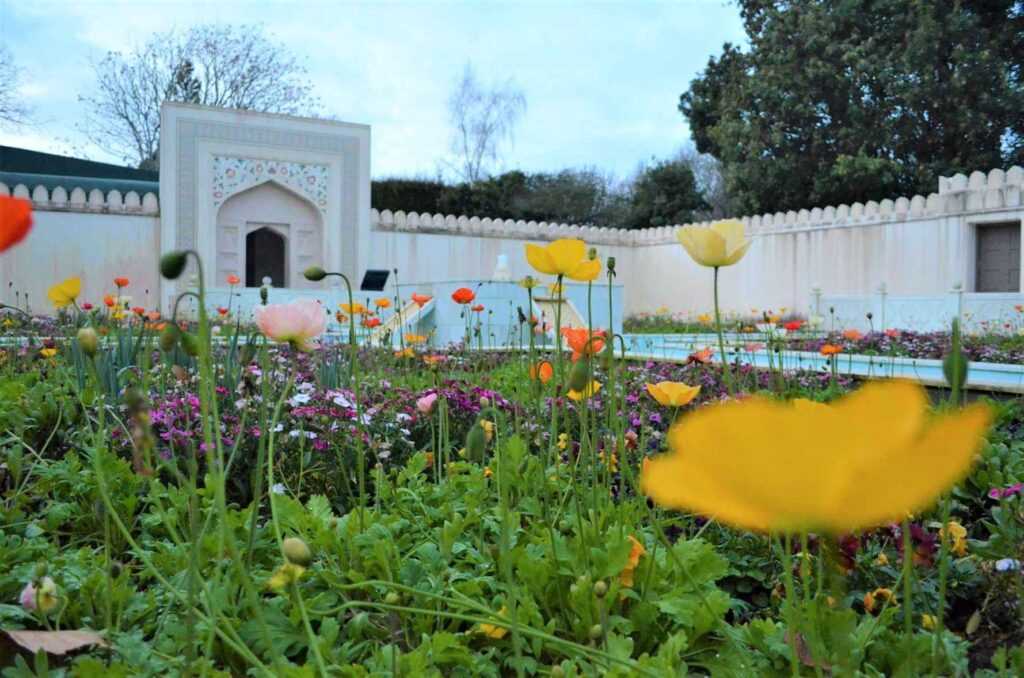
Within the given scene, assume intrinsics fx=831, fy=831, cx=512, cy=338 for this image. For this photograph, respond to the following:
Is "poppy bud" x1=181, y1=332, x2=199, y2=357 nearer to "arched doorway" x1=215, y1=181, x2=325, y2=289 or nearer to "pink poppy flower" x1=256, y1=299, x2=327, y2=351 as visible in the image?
"pink poppy flower" x1=256, y1=299, x2=327, y2=351

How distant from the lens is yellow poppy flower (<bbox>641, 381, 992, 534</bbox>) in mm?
281

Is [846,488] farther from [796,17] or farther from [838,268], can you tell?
[796,17]

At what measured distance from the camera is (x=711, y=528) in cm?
162

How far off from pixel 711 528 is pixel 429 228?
12.5 meters

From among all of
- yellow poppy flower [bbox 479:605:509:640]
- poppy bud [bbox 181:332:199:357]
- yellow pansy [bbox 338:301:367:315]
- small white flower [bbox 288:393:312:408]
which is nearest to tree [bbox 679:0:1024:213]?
yellow pansy [bbox 338:301:367:315]

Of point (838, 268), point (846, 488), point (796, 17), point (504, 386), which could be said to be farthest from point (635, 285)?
point (846, 488)

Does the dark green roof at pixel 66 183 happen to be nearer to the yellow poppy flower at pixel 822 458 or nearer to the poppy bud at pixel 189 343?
the poppy bud at pixel 189 343

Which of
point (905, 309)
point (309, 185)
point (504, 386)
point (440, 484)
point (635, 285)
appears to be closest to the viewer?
point (440, 484)

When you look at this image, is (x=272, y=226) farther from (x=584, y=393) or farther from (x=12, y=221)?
(x=12, y=221)

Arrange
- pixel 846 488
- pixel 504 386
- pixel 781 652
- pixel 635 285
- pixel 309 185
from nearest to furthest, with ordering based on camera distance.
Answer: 1. pixel 846 488
2. pixel 781 652
3. pixel 504 386
4. pixel 309 185
5. pixel 635 285

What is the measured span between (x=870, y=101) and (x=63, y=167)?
16974mm

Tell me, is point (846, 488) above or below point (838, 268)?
below

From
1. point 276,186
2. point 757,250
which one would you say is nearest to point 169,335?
point 276,186

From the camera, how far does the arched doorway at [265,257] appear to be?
14.3 m
